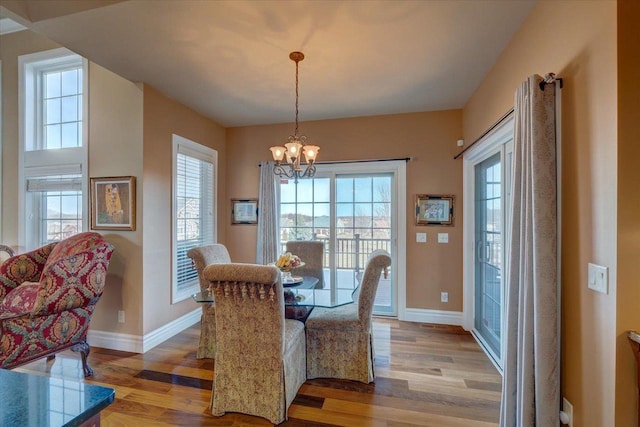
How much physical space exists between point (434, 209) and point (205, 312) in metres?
2.90

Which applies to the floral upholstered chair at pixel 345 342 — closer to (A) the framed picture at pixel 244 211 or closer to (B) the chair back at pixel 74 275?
(B) the chair back at pixel 74 275

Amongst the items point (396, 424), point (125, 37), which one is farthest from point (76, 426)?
point (125, 37)

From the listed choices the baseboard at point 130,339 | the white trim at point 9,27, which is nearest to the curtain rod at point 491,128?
the baseboard at point 130,339

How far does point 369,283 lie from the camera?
7.47 feet

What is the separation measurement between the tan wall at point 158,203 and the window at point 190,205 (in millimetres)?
103

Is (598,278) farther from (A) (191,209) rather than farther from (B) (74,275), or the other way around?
(A) (191,209)

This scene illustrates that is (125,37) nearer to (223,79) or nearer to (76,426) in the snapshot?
(223,79)

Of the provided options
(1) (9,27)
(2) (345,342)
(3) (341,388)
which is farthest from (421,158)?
(1) (9,27)

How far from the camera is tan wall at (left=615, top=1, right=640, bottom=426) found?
3.95ft

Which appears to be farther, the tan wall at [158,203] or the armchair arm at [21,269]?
the tan wall at [158,203]

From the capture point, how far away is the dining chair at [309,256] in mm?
3316

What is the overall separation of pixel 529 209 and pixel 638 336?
0.70 m

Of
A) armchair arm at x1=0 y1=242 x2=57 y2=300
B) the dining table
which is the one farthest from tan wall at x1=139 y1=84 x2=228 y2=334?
armchair arm at x1=0 y1=242 x2=57 y2=300

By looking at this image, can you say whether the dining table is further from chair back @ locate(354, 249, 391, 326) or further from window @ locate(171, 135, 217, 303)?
window @ locate(171, 135, 217, 303)
